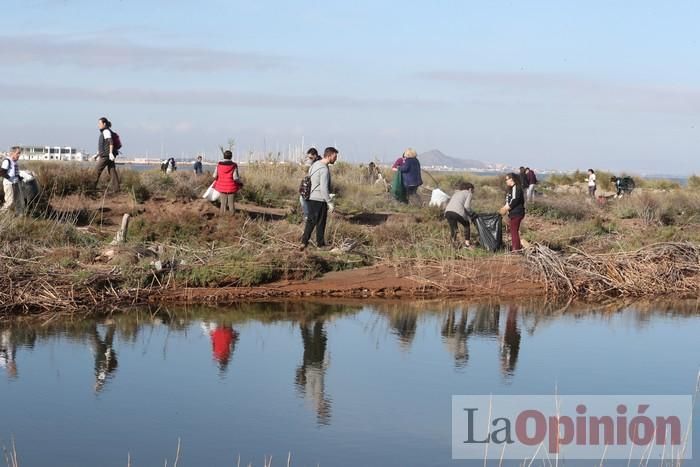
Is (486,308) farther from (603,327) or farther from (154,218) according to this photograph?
(154,218)

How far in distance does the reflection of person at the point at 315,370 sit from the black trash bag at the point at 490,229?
239 inches

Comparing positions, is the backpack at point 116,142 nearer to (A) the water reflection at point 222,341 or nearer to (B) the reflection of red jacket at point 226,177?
(B) the reflection of red jacket at point 226,177

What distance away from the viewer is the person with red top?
22984 millimetres

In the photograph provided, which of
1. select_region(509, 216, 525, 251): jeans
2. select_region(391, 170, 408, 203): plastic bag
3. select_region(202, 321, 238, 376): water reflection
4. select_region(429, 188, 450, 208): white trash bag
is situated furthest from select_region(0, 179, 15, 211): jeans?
select_region(391, 170, 408, 203): plastic bag

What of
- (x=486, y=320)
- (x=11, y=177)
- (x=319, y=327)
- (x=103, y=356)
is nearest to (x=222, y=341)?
(x=103, y=356)

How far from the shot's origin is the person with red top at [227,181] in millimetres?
22984

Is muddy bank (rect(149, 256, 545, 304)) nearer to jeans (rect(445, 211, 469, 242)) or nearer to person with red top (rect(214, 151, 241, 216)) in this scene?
jeans (rect(445, 211, 469, 242))

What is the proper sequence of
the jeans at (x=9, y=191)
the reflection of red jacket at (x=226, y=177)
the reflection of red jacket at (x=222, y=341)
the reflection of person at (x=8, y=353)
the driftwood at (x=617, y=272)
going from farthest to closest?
the reflection of red jacket at (x=226, y=177) → the jeans at (x=9, y=191) → the driftwood at (x=617, y=272) → the reflection of red jacket at (x=222, y=341) → the reflection of person at (x=8, y=353)

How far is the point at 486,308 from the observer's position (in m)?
17.8

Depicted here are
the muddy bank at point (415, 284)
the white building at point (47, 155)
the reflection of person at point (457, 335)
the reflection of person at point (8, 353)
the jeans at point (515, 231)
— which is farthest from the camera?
the white building at point (47, 155)

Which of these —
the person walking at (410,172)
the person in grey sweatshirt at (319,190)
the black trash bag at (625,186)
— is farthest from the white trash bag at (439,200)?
the black trash bag at (625,186)

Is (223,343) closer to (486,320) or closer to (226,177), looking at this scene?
(486,320)

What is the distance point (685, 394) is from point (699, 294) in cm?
870

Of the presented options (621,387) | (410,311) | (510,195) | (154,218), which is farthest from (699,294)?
Answer: (154,218)
